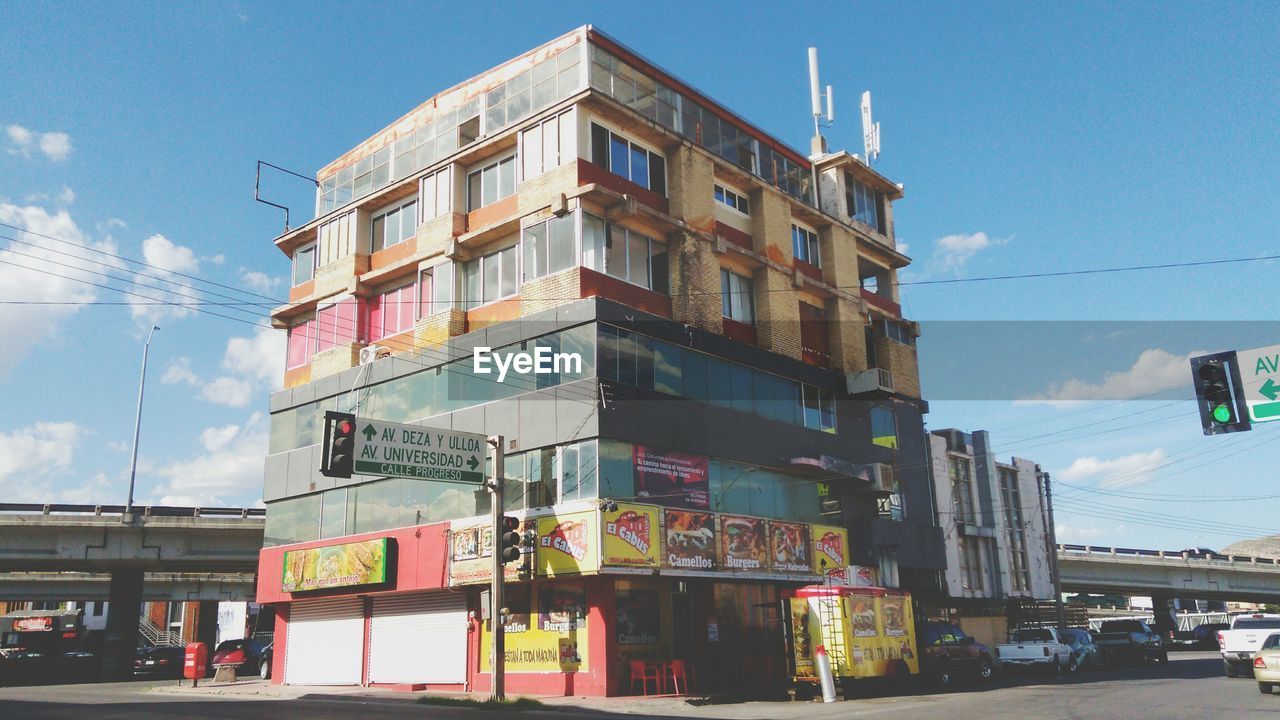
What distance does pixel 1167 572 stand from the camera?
68.5 meters

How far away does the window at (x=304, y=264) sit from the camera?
38.6 meters

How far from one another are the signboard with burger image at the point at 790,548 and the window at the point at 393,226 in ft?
55.9

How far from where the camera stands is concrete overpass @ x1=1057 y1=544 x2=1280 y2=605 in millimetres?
65125

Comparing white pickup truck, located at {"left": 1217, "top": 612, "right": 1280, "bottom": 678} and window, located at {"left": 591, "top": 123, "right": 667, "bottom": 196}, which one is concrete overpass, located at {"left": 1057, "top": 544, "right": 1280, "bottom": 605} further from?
window, located at {"left": 591, "top": 123, "right": 667, "bottom": 196}

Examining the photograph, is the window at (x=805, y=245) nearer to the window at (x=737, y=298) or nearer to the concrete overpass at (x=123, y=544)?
the window at (x=737, y=298)

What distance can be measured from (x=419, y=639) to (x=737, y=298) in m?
15.9

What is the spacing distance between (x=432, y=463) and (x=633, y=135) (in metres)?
13.4

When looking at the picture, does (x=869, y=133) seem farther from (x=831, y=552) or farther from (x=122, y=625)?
(x=122, y=625)

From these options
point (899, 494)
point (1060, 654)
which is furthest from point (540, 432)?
point (1060, 654)

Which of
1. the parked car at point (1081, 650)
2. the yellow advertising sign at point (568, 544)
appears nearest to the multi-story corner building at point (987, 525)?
the parked car at point (1081, 650)

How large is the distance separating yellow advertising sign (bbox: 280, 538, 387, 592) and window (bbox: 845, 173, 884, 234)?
23777mm

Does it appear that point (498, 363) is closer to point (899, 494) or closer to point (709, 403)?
point (709, 403)

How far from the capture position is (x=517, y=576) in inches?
998

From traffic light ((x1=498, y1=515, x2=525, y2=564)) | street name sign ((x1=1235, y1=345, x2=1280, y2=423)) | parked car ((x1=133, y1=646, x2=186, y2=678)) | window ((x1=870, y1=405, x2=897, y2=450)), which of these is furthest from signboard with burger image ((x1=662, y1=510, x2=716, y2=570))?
parked car ((x1=133, y1=646, x2=186, y2=678))
